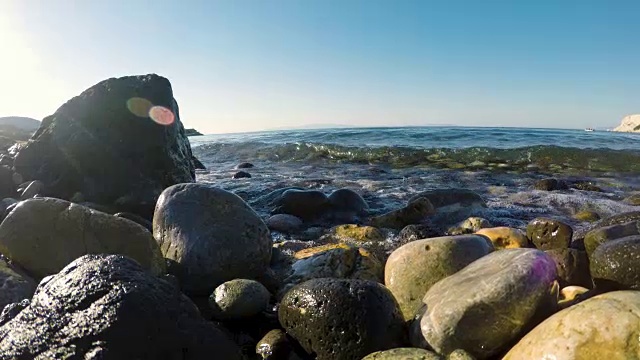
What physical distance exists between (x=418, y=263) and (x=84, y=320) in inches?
97.0

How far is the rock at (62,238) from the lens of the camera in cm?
363

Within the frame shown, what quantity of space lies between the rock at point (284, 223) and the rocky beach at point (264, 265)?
4 cm

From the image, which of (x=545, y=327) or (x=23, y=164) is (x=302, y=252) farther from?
(x=23, y=164)

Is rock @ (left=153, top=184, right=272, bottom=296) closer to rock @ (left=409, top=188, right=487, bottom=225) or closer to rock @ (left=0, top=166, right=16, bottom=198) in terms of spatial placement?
rock @ (left=409, top=188, right=487, bottom=225)

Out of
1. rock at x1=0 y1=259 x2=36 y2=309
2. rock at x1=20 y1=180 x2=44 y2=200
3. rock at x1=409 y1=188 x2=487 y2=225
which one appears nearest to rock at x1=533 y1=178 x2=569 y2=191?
rock at x1=409 y1=188 x2=487 y2=225

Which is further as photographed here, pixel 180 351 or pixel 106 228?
pixel 106 228

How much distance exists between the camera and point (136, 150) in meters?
7.56

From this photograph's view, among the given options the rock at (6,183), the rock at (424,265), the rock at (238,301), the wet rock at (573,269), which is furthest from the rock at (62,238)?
the rock at (6,183)

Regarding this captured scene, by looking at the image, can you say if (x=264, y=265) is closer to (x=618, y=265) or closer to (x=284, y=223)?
(x=284, y=223)

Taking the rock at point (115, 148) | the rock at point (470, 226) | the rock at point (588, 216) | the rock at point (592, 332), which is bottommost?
the rock at point (588, 216)

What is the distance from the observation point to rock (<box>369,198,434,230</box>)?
660 cm

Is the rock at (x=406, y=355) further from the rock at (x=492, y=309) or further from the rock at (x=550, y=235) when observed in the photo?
the rock at (x=550, y=235)

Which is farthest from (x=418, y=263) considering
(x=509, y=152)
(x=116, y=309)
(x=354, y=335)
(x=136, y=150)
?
(x=509, y=152)

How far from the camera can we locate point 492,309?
253cm
